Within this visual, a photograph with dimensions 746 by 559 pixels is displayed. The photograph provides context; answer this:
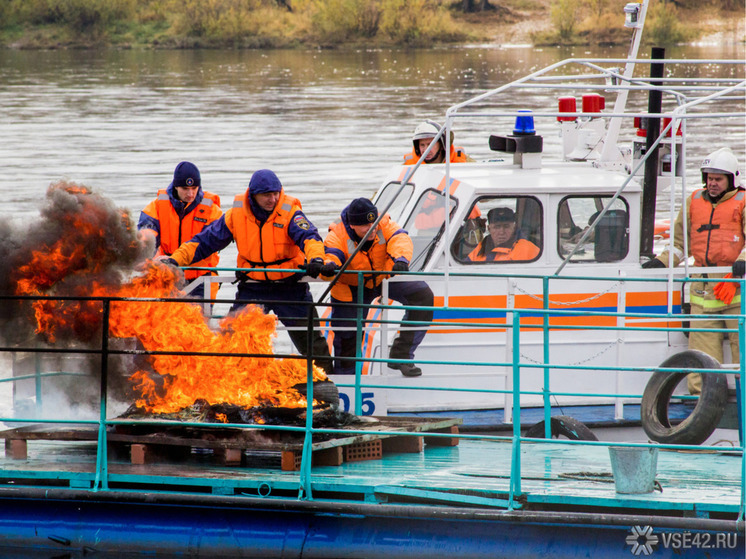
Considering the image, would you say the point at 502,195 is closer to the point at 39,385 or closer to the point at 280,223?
the point at 280,223

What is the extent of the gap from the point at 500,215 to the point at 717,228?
1.71m

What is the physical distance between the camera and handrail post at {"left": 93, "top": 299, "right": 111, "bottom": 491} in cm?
625

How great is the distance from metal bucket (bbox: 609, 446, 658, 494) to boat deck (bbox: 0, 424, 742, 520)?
0.22 ft

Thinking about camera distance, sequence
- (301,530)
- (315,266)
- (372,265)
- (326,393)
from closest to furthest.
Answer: (301,530)
(326,393)
(315,266)
(372,265)

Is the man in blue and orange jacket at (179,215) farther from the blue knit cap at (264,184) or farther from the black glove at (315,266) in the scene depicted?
the black glove at (315,266)

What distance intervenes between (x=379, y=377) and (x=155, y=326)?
2.03 metres

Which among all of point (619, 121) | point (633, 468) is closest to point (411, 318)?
point (633, 468)

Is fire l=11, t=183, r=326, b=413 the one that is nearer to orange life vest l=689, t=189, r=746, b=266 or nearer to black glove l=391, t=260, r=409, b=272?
black glove l=391, t=260, r=409, b=272

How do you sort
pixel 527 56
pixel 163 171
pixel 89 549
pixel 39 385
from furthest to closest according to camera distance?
pixel 527 56 < pixel 163 171 < pixel 39 385 < pixel 89 549

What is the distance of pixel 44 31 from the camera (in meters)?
59.8

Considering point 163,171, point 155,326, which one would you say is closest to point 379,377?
point 155,326

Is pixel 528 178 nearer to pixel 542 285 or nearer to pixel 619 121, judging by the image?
pixel 542 285

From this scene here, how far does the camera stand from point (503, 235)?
342 inches

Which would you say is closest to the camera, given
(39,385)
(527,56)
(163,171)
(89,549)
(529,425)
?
(89,549)
